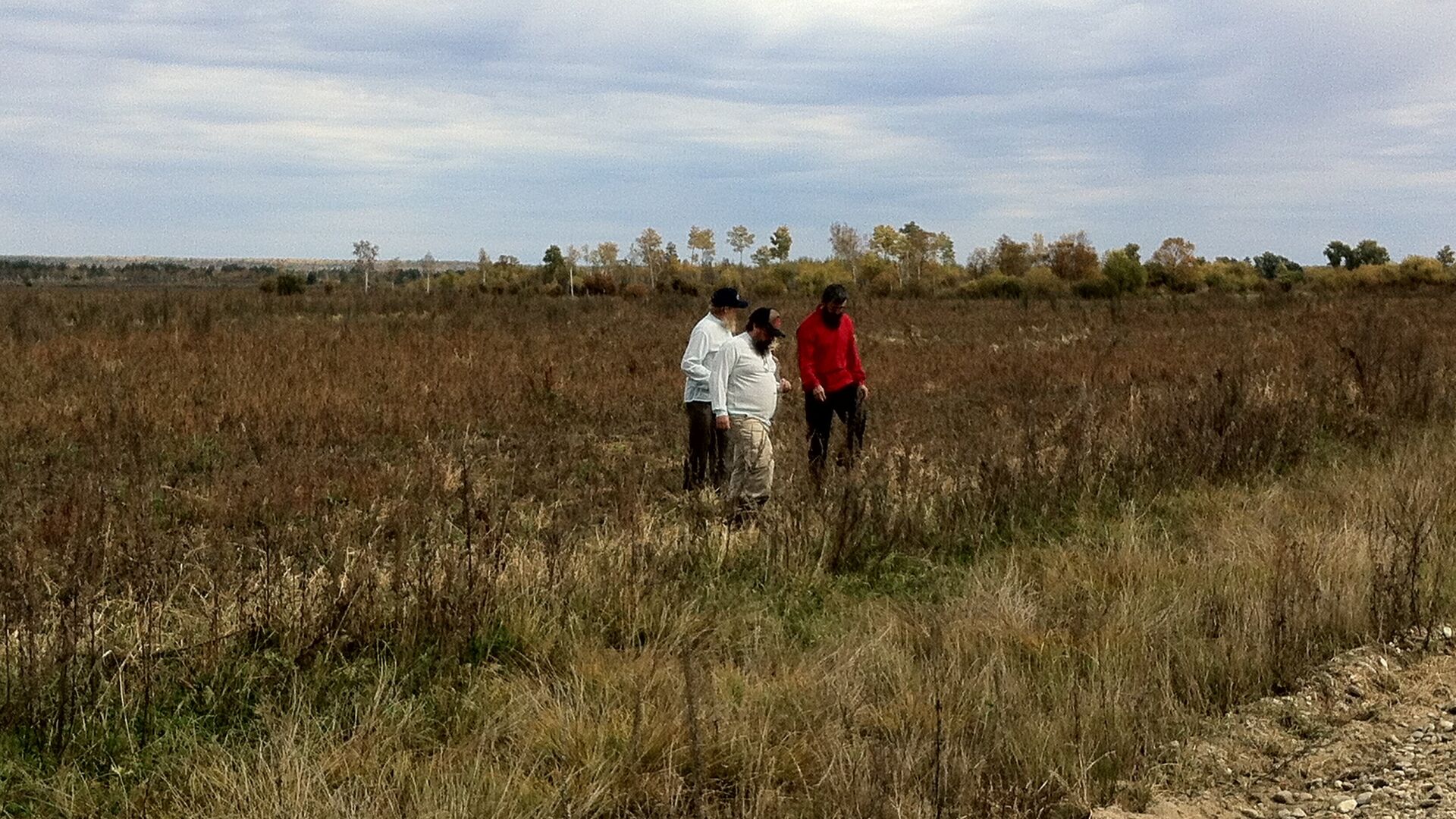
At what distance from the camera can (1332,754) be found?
375 centimetres

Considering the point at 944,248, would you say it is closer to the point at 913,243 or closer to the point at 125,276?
the point at 913,243

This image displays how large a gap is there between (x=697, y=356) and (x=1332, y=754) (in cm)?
464

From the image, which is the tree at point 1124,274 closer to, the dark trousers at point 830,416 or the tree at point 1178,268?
the tree at point 1178,268

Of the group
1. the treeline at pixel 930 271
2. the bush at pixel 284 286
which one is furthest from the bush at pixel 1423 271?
the bush at pixel 284 286

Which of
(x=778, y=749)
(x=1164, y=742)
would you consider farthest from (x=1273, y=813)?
(x=778, y=749)

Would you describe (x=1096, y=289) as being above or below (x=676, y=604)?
above

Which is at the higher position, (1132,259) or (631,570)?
(1132,259)

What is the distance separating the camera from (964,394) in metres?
14.6

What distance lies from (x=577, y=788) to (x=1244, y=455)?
251 inches

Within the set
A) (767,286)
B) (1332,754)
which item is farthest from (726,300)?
(767,286)

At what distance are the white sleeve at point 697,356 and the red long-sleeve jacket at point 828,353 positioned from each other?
924mm

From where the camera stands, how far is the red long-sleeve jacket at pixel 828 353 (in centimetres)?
816

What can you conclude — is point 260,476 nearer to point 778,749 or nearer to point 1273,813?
point 778,749

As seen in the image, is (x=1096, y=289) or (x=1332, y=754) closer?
(x=1332, y=754)
